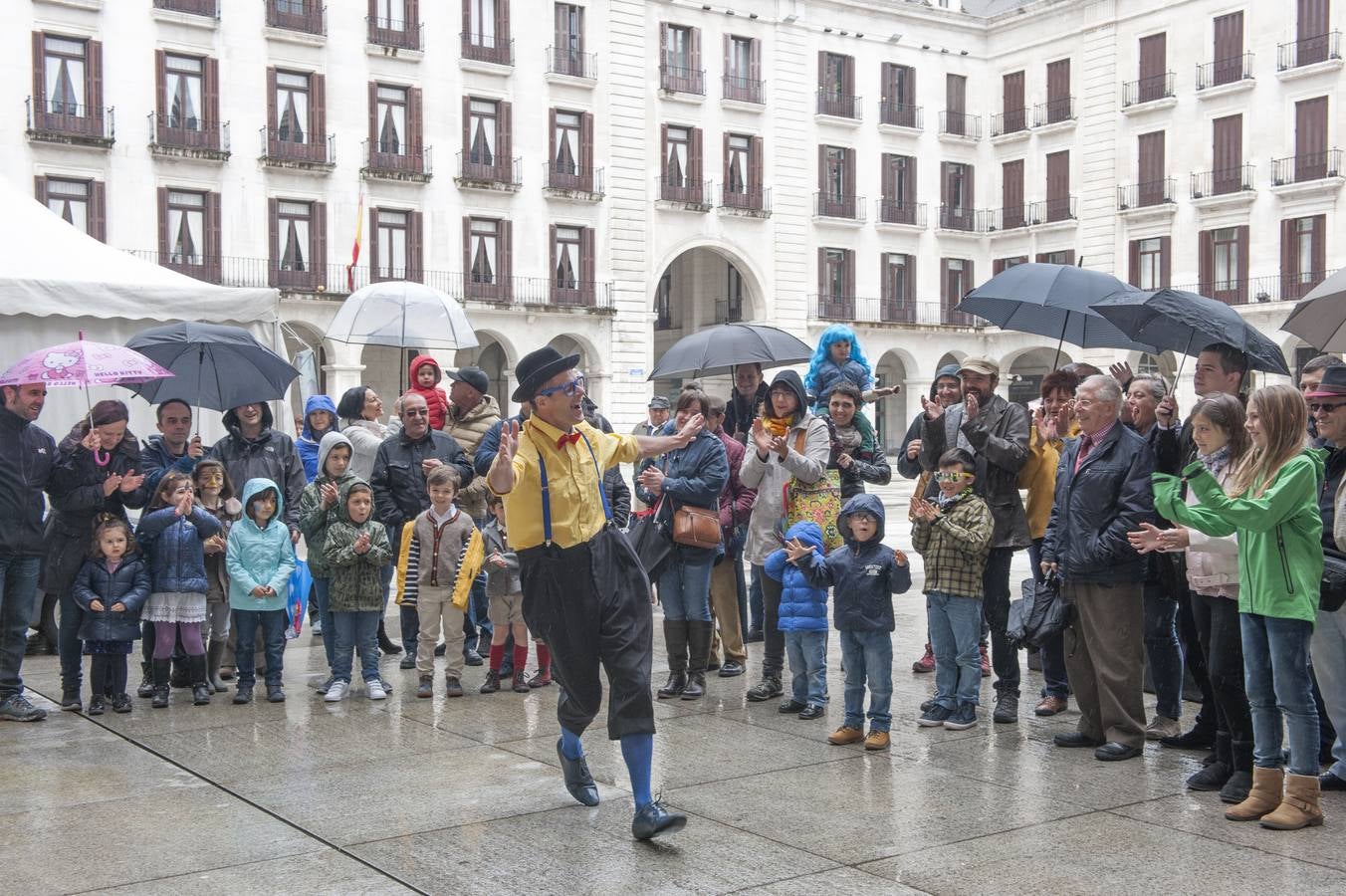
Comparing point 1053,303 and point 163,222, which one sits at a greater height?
point 163,222

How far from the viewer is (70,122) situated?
105ft

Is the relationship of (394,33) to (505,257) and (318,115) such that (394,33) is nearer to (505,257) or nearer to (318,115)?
(318,115)

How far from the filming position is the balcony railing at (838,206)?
4381cm

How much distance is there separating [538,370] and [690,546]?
2.71 meters

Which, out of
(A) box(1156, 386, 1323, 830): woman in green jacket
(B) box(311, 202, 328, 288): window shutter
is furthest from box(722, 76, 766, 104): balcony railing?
(A) box(1156, 386, 1323, 830): woman in green jacket

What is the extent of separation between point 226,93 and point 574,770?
1236 inches

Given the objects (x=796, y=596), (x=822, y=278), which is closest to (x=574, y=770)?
(x=796, y=596)

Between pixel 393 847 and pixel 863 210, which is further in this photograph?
pixel 863 210

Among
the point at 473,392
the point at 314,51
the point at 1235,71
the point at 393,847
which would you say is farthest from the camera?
the point at 1235,71

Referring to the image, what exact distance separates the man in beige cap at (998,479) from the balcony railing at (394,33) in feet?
101

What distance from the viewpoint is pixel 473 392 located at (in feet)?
33.0

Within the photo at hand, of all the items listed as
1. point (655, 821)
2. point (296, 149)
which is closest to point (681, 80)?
point (296, 149)

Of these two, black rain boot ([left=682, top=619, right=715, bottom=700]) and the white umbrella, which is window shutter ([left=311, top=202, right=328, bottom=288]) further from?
black rain boot ([left=682, top=619, right=715, bottom=700])

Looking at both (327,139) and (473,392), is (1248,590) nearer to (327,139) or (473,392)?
(473,392)
